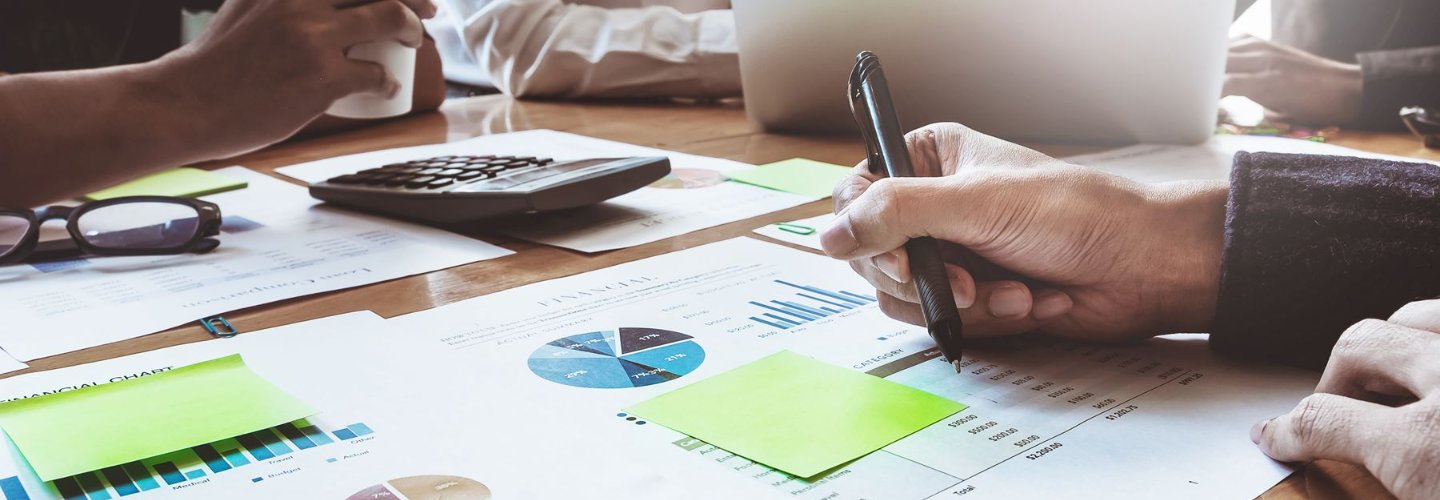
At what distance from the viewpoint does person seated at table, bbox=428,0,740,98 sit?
1514 millimetres

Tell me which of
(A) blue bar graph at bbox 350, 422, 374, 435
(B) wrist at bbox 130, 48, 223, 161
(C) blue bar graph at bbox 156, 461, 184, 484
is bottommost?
(A) blue bar graph at bbox 350, 422, 374, 435

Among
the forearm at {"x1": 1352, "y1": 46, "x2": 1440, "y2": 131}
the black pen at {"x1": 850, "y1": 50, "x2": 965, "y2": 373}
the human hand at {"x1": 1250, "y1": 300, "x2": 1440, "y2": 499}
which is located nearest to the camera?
the human hand at {"x1": 1250, "y1": 300, "x2": 1440, "y2": 499}

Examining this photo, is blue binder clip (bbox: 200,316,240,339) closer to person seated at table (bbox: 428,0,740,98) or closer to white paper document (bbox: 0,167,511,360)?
white paper document (bbox: 0,167,511,360)

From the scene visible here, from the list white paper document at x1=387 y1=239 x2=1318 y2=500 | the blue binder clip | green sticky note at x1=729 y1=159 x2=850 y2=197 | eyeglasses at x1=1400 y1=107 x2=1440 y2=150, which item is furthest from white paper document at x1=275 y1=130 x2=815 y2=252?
eyeglasses at x1=1400 y1=107 x2=1440 y2=150

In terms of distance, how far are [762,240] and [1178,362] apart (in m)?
0.32

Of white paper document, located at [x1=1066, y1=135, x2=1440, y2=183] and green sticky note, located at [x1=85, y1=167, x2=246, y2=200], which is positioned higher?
green sticky note, located at [x1=85, y1=167, x2=246, y2=200]

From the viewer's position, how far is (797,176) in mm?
1012

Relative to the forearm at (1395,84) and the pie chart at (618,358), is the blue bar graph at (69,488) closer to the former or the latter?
the pie chart at (618,358)

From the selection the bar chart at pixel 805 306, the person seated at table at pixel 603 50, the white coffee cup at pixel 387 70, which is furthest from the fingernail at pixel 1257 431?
the person seated at table at pixel 603 50

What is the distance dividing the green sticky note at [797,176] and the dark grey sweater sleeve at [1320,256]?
1.43 feet

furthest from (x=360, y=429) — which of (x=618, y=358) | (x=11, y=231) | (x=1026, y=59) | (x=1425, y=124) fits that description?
(x=1425, y=124)

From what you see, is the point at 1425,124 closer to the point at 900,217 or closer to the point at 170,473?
the point at 900,217

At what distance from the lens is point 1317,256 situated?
0.53 m

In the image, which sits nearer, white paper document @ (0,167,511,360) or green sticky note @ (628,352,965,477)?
green sticky note @ (628,352,965,477)
